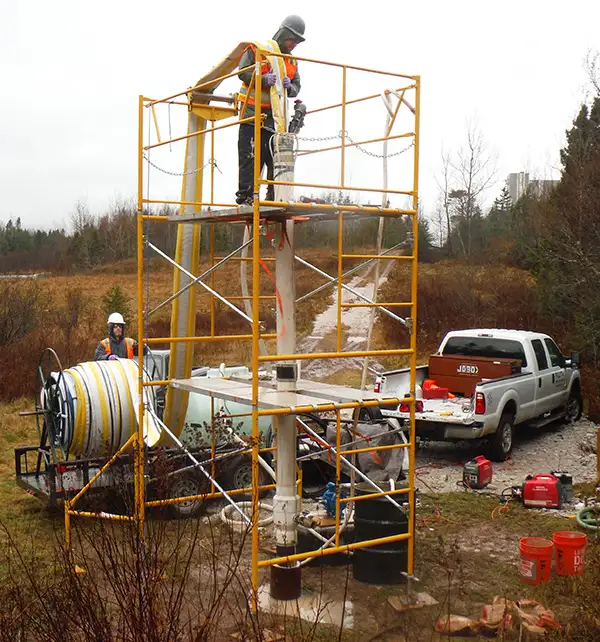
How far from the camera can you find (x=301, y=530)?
762cm

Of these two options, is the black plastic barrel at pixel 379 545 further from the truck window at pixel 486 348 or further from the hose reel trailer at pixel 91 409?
the truck window at pixel 486 348

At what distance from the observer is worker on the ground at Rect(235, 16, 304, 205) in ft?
23.5

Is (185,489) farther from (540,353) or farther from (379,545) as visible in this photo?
(540,353)

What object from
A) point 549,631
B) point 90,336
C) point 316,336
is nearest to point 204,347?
point 90,336

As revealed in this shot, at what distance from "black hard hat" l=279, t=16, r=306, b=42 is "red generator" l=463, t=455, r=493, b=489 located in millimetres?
5886

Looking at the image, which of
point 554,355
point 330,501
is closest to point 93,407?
point 330,501

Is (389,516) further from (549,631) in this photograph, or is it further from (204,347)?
(204,347)

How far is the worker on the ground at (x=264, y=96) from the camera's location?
7.16 meters

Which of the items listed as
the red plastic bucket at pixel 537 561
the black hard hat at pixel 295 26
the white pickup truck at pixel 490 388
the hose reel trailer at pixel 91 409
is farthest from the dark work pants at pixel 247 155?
the white pickup truck at pixel 490 388

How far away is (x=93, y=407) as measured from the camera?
8.93 meters

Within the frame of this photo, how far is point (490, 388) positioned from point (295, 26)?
646 centimetres

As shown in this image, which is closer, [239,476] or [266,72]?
[266,72]

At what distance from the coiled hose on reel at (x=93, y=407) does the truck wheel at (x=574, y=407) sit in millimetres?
8916

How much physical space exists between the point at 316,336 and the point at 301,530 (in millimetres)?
22766
